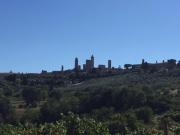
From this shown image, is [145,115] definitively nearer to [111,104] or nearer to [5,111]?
[111,104]

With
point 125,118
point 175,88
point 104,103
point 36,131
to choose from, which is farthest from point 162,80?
point 36,131

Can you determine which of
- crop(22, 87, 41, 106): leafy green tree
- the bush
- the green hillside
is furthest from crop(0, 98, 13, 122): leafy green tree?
the bush

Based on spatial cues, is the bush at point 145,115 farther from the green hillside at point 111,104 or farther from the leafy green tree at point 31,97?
the leafy green tree at point 31,97

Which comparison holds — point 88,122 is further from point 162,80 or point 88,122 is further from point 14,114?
point 162,80

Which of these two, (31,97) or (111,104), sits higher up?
(31,97)

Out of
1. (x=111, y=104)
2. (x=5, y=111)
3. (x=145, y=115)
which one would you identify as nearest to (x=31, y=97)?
(x=5, y=111)

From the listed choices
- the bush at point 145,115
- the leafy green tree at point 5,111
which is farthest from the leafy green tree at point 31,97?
the bush at point 145,115

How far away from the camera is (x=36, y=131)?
2750 centimetres

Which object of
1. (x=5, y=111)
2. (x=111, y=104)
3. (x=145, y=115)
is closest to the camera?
(x=145, y=115)

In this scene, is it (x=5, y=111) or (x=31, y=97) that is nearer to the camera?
(x=5, y=111)

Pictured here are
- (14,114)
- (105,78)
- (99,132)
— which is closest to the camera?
(99,132)

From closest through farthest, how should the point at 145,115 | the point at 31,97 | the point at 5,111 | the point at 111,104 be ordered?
the point at 145,115 → the point at 111,104 → the point at 5,111 → the point at 31,97

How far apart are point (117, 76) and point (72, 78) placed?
9883 millimetres

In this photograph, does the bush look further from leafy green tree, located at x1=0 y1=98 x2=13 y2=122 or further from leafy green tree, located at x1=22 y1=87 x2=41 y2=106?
leafy green tree, located at x1=22 y1=87 x2=41 y2=106
